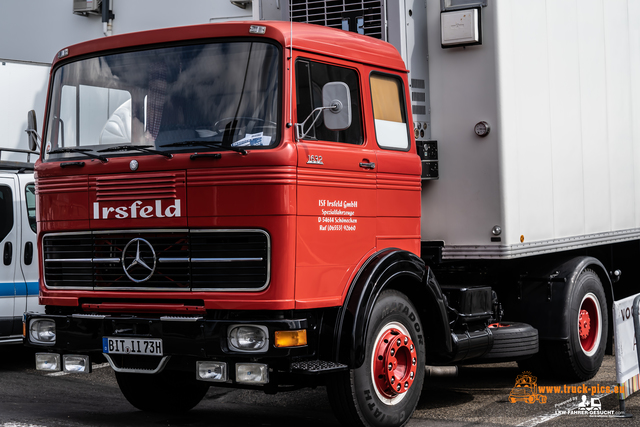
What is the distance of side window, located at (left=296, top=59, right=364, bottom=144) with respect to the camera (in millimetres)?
6070

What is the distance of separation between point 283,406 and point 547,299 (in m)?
2.68

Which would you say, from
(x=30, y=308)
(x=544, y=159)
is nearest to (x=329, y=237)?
(x=544, y=159)

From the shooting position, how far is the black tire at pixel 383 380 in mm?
6145

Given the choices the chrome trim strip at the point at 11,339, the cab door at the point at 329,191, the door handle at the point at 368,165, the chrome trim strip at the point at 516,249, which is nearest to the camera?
the cab door at the point at 329,191

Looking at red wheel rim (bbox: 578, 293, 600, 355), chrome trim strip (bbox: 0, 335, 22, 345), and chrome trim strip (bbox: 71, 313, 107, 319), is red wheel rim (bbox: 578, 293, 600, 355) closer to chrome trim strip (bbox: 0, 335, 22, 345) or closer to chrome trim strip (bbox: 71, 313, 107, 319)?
chrome trim strip (bbox: 71, 313, 107, 319)

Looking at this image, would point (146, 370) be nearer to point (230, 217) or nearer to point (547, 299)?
point (230, 217)

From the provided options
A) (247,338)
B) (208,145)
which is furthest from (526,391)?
(208,145)

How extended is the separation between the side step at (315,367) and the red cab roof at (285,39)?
6.94ft

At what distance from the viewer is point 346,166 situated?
6.34 meters

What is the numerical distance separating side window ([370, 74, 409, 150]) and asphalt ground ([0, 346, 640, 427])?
2.21 metres

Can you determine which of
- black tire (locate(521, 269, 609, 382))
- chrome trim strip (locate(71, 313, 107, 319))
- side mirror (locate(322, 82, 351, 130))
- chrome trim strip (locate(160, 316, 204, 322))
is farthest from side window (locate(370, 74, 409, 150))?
black tire (locate(521, 269, 609, 382))

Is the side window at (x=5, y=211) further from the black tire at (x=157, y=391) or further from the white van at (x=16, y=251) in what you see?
the black tire at (x=157, y=391)

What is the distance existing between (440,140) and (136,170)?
2.86 m

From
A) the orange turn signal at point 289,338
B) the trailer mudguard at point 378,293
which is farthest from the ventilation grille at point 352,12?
the orange turn signal at point 289,338
